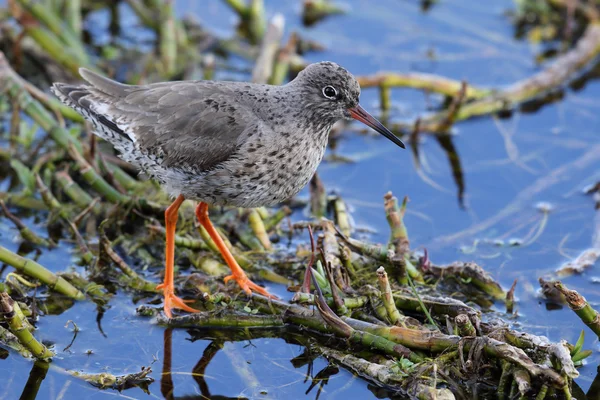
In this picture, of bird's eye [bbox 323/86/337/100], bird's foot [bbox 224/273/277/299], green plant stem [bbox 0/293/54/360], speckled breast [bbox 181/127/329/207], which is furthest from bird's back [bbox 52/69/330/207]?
green plant stem [bbox 0/293/54/360]

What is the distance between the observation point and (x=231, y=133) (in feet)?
23.1

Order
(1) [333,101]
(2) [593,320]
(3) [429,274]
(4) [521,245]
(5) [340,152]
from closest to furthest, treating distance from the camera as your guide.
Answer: (2) [593,320] < (1) [333,101] < (3) [429,274] < (4) [521,245] < (5) [340,152]

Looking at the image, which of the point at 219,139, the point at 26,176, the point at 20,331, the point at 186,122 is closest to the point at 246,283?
the point at 219,139

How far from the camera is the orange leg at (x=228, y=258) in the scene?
7621 mm

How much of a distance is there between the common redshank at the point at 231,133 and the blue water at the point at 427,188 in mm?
761

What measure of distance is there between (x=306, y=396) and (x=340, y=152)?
4392 millimetres

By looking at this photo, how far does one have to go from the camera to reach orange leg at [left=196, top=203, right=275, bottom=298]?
7.62 metres

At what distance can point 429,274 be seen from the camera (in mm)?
7863

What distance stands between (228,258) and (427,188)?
9.66ft

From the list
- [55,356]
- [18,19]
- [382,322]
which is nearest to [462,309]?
[382,322]

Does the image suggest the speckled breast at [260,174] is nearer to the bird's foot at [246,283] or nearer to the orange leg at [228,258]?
the orange leg at [228,258]

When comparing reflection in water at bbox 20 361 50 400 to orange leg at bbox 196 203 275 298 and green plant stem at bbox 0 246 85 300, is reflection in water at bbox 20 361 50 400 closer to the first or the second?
green plant stem at bbox 0 246 85 300

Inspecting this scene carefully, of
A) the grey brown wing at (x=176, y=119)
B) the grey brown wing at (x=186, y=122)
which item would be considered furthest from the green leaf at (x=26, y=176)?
the grey brown wing at (x=186, y=122)

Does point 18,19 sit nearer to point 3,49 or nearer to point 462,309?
point 3,49
